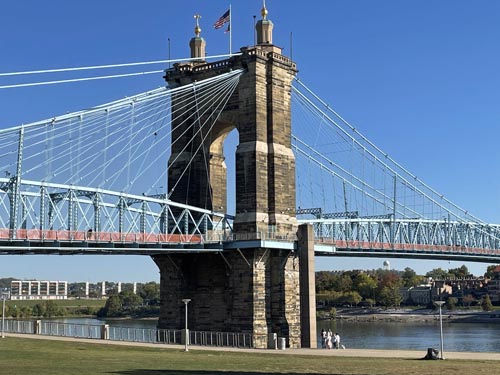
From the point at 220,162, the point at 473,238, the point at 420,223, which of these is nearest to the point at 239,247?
the point at 220,162

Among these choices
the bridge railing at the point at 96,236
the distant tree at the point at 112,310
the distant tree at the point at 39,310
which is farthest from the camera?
the distant tree at the point at 112,310

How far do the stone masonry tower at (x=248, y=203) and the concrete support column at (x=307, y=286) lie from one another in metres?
0.79

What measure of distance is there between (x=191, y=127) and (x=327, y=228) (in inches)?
851

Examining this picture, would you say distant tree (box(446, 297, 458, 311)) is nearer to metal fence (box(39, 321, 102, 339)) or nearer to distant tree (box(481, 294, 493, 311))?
distant tree (box(481, 294, 493, 311))

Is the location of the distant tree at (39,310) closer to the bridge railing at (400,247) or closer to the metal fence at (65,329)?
the bridge railing at (400,247)

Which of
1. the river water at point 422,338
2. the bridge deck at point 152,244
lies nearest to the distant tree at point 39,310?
the river water at point 422,338

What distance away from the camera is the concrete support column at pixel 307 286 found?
60.0m

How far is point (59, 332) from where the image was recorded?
5797 centimetres

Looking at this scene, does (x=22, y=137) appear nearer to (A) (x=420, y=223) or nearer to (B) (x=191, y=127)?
(B) (x=191, y=127)

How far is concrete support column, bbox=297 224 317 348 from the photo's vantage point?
2363 inches

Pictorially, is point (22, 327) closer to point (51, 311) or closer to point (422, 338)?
point (422, 338)

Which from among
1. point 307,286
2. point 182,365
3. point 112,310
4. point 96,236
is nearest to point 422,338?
point 307,286

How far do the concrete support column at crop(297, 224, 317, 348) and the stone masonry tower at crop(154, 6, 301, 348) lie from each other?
789 mm

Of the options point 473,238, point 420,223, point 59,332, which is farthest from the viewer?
point 473,238
